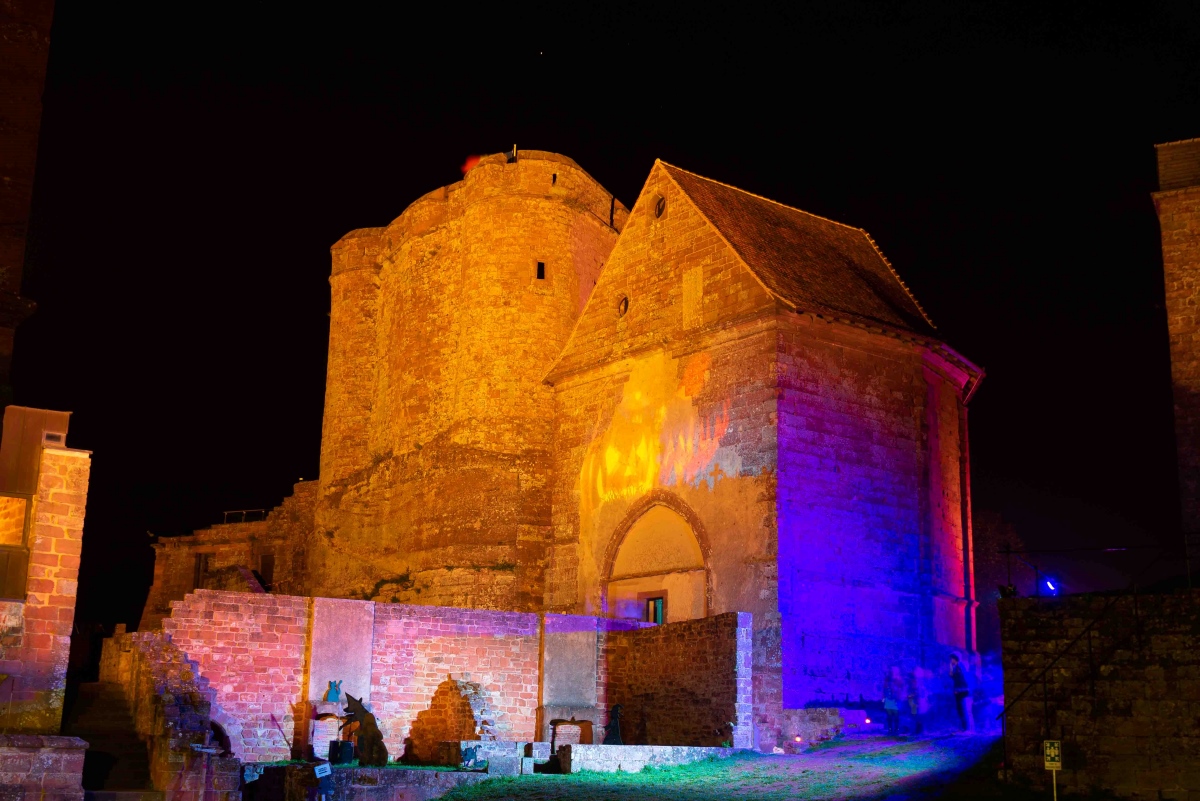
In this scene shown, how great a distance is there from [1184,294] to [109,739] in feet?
61.7

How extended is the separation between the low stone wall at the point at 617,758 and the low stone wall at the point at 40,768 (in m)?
6.84

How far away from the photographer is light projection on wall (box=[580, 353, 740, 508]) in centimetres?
2591

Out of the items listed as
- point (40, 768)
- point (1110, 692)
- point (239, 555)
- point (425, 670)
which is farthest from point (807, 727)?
point (239, 555)

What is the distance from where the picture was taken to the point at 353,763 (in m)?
19.9

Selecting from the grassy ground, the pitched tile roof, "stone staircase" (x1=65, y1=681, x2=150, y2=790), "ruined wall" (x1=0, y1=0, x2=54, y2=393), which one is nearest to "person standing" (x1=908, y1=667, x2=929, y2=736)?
the grassy ground

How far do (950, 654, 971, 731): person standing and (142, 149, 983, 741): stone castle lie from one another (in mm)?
501

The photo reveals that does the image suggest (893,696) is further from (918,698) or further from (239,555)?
(239,555)

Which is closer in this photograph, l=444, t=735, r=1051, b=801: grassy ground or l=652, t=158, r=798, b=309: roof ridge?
l=444, t=735, r=1051, b=801: grassy ground

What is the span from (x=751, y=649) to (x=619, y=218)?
15441 mm

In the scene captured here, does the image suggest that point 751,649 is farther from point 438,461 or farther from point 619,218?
point 619,218

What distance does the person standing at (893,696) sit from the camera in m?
24.1

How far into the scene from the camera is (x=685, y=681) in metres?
22.7

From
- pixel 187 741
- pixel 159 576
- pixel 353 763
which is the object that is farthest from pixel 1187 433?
pixel 159 576

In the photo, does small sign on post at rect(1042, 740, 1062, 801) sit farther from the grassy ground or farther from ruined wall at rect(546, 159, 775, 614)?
ruined wall at rect(546, 159, 775, 614)
